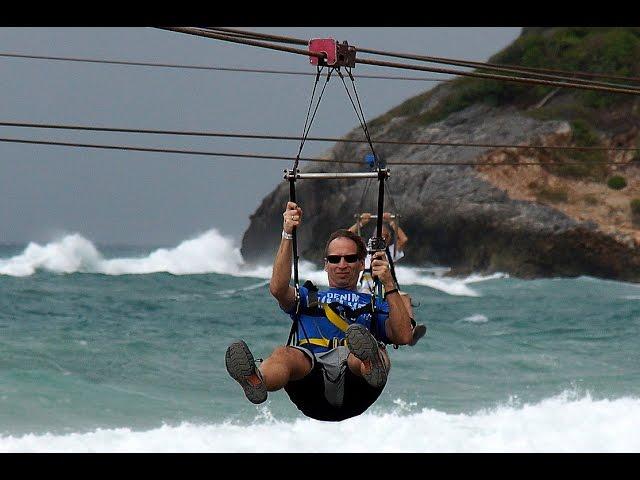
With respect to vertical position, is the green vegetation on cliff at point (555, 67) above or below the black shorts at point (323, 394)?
above

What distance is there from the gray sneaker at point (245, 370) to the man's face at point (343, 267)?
931mm

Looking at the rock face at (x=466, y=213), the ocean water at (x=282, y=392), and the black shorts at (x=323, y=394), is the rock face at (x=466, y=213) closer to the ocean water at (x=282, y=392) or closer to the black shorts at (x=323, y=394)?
the ocean water at (x=282, y=392)

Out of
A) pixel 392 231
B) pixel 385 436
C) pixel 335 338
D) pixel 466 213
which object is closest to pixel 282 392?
pixel 385 436

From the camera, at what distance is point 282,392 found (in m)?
16.5

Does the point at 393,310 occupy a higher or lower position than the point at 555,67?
lower

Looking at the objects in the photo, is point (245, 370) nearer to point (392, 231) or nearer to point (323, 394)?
point (323, 394)

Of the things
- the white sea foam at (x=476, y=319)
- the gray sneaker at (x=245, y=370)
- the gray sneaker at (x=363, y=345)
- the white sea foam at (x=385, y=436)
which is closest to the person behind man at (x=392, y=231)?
the gray sneaker at (x=363, y=345)

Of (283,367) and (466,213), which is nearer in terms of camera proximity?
(283,367)

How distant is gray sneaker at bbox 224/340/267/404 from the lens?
17.8ft

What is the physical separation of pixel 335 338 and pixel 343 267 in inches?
16.5

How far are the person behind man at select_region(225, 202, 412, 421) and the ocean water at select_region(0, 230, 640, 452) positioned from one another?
8400mm

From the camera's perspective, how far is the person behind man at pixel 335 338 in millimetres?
5672

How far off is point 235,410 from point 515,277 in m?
20.3

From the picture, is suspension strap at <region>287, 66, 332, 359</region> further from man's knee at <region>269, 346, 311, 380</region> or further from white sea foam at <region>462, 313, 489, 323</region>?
white sea foam at <region>462, 313, 489, 323</region>
